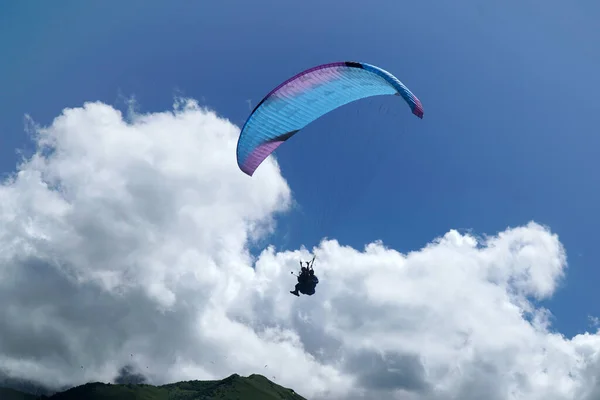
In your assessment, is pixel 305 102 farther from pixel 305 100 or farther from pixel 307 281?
pixel 307 281

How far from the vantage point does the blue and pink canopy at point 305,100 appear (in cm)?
3005

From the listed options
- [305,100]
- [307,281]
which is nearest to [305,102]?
[305,100]

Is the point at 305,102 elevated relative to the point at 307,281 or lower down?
elevated

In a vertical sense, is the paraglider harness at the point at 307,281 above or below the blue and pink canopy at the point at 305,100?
below

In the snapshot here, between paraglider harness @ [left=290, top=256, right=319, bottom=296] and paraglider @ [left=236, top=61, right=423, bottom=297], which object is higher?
paraglider @ [left=236, top=61, right=423, bottom=297]

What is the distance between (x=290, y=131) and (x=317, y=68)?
4997mm

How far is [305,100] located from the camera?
32.6m

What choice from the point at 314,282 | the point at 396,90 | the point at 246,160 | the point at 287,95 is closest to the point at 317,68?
the point at 287,95

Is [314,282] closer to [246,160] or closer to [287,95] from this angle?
[246,160]

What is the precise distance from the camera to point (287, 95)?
105ft

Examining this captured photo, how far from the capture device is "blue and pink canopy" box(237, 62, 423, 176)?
30.0 meters

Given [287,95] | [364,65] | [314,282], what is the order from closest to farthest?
[364,65]
[287,95]
[314,282]

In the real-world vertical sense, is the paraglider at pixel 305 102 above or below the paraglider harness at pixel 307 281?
above

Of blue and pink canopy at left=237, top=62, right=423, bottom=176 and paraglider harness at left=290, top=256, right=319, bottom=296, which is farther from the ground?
blue and pink canopy at left=237, top=62, right=423, bottom=176
